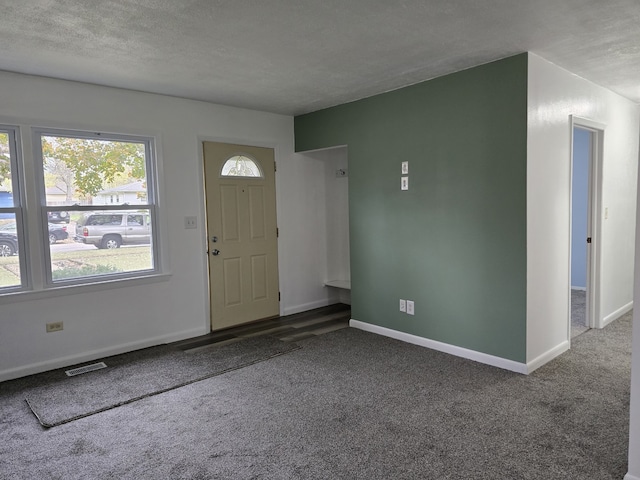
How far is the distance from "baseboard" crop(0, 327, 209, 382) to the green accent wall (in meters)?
1.83

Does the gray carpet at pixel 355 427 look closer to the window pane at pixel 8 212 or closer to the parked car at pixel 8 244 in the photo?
the window pane at pixel 8 212

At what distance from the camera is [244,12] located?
7.77ft

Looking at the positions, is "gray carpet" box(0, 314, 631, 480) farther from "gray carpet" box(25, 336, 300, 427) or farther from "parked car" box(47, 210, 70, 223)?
"parked car" box(47, 210, 70, 223)

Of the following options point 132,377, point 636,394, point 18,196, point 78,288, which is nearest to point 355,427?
point 636,394

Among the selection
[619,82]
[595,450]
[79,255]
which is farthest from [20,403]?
[619,82]

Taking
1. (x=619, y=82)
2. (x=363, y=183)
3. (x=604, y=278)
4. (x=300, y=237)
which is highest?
(x=619, y=82)

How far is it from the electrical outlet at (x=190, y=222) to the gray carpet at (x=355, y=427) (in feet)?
5.36

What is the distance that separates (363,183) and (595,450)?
2.93m

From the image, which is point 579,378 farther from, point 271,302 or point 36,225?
point 36,225

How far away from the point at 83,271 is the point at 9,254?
0.56 m

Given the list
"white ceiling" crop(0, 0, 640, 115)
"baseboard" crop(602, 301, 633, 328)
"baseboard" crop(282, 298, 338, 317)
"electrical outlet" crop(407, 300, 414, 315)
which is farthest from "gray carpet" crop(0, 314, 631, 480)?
"white ceiling" crop(0, 0, 640, 115)

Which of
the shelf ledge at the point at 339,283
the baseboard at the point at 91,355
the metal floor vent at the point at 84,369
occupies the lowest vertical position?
the metal floor vent at the point at 84,369

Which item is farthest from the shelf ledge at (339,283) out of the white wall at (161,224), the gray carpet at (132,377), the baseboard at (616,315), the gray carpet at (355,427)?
the baseboard at (616,315)

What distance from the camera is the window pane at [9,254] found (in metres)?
3.38
